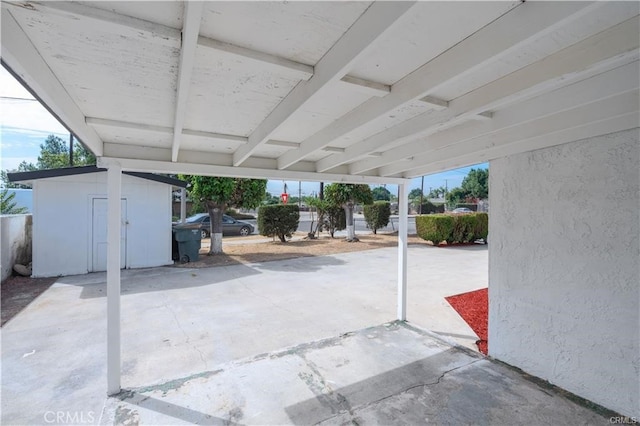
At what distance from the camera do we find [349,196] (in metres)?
13.8

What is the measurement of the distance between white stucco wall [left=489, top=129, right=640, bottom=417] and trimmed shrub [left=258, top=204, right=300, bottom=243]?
10.8 m

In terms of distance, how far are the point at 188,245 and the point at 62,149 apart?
4177cm

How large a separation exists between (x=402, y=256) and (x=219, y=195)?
729 cm

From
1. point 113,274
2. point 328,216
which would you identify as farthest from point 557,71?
point 328,216

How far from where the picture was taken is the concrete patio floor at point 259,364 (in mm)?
2432

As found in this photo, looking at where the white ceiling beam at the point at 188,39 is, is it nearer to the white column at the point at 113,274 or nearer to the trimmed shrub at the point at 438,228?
the white column at the point at 113,274

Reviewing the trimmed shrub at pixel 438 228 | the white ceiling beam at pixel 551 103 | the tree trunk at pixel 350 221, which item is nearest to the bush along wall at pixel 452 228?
the trimmed shrub at pixel 438 228

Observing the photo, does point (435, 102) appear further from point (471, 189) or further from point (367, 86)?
point (471, 189)

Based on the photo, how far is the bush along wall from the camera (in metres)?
12.8

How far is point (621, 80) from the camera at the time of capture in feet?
5.30

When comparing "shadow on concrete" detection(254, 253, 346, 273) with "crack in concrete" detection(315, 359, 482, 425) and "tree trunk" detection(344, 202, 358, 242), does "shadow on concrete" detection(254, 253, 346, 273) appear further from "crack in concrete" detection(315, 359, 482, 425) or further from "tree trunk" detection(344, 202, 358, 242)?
"crack in concrete" detection(315, 359, 482, 425)

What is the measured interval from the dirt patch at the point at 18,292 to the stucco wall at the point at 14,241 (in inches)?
11.7

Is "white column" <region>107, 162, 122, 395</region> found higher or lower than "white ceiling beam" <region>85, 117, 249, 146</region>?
lower

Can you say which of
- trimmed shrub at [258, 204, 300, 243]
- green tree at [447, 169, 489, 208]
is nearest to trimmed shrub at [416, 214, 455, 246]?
trimmed shrub at [258, 204, 300, 243]
